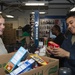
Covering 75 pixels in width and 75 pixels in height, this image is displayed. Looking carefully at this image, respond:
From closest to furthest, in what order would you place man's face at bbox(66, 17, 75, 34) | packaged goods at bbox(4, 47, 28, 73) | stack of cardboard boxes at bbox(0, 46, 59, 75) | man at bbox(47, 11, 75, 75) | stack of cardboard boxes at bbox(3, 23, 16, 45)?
1. stack of cardboard boxes at bbox(0, 46, 59, 75)
2. packaged goods at bbox(4, 47, 28, 73)
3. man at bbox(47, 11, 75, 75)
4. man's face at bbox(66, 17, 75, 34)
5. stack of cardboard boxes at bbox(3, 23, 16, 45)

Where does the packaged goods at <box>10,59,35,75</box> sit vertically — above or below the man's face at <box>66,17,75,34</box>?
Answer: below

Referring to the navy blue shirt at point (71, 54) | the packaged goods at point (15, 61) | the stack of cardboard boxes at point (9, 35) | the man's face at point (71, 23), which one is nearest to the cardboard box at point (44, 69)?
the packaged goods at point (15, 61)

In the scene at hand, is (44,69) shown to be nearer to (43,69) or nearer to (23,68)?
(43,69)

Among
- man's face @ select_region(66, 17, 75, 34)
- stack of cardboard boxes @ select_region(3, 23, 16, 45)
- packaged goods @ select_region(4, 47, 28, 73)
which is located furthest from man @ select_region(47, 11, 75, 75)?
stack of cardboard boxes @ select_region(3, 23, 16, 45)

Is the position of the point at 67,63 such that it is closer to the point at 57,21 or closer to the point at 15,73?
the point at 15,73

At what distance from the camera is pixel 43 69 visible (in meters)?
1.47

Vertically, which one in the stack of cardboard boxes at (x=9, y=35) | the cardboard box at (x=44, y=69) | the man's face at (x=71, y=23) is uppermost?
the man's face at (x=71, y=23)

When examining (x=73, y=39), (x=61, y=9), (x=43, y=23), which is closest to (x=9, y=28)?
(x=43, y=23)

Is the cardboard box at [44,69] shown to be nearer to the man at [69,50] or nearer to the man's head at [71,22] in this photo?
the man at [69,50]

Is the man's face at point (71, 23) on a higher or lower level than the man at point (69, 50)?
higher

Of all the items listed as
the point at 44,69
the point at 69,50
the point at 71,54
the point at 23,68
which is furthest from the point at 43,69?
the point at 69,50

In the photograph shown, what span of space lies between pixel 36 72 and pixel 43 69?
0.10 m

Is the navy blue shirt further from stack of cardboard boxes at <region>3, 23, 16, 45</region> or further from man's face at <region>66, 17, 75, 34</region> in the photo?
stack of cardboard boxes at <region>3, 23, 16, 45</region>

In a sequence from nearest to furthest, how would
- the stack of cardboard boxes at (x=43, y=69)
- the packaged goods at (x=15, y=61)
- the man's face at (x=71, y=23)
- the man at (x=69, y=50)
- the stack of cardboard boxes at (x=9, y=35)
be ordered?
the stack of cardboard boxes at (x=43, y=69)
the packaged goods at (x=15, y=61)
the man at (x=69, y=50)
the man's face at (x=71, y=23)
the stack of cardboard boxes at (x=9, y=35)
